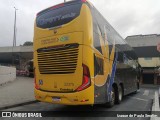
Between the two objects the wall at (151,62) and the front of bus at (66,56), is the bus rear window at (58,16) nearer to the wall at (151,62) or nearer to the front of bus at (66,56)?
the front of bus at (66,56)

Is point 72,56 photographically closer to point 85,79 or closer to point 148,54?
point 85,79

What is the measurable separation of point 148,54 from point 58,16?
38.7 m

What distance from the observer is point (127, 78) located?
582 inches

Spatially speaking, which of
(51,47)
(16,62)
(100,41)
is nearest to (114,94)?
(100,41)

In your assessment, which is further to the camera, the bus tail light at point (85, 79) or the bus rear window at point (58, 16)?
the bus rear window at point (58, 16)

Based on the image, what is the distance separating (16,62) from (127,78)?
2181 inches

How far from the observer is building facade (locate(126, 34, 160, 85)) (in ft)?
141

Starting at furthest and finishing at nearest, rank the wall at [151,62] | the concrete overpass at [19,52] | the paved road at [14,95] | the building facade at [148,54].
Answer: the concrete overpass at [19,52]
the wall at [151,62]
the building facade at [148,54]
the paved road at [14,95]

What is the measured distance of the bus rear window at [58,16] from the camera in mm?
8977

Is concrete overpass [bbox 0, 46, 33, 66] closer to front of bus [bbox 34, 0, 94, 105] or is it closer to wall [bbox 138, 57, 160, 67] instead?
wall [bbox 138, 57, 160, 67]

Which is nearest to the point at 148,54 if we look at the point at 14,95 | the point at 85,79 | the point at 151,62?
the point at 151,62

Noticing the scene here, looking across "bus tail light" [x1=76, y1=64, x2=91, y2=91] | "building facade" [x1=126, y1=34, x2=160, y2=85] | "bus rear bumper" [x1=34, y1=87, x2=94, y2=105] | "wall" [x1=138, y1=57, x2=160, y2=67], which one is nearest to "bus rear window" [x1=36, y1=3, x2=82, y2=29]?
"bus tail light" [x1=76, y1=64, x2=91, y2=91]

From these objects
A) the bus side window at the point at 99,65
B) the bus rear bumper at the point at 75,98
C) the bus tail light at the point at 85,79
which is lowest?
the bus rear bumper at the point at 75,98

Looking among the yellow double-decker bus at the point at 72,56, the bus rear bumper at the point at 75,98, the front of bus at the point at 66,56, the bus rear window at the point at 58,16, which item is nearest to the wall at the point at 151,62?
the yellow double-decker bus at the point at 72,56
